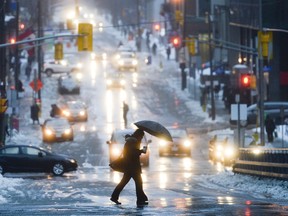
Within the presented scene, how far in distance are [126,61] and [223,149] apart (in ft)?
176

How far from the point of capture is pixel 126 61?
97.2 meters

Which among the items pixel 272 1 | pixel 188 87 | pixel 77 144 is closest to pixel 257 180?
pixel 77 144

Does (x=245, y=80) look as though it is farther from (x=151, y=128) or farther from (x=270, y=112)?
(x=151, y=128)

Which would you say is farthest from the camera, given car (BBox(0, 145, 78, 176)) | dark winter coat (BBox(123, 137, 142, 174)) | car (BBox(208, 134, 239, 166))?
car (BBox(208, 134, 239, 166))

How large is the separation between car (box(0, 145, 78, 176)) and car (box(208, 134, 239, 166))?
29.0 feet

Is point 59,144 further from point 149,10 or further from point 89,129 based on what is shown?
point 149,10

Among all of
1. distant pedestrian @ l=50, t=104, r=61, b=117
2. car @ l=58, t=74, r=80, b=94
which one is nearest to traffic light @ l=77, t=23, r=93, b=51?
distant pedestrian @ l=50, t=104, r=61, b=117

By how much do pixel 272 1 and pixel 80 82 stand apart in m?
24.0

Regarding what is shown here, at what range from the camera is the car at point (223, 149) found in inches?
1697

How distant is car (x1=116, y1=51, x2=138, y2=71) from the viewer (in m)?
96.9

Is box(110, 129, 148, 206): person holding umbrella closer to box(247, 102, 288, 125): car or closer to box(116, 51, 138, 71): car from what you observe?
box(247, 102, 288, 125): car

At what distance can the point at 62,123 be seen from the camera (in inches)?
2165

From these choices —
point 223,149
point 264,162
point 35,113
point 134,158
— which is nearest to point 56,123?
point 35,113

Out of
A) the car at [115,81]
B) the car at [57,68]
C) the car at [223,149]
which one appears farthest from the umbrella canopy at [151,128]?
the car at [57,68]
